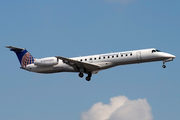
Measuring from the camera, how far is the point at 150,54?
3744 cm

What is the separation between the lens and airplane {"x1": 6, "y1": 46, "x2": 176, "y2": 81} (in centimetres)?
3747

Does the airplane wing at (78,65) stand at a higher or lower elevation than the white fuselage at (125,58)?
lower

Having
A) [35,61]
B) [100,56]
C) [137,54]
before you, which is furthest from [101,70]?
[35,61]

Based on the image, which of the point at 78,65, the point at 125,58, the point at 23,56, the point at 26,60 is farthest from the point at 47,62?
the point at 125,58

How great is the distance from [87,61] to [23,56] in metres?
8.47

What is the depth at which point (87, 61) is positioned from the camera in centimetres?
3956

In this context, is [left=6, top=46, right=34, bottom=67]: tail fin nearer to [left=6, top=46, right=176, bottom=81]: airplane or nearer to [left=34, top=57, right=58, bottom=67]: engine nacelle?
[left=6, top=46, right=176, bottom=81]: airplane

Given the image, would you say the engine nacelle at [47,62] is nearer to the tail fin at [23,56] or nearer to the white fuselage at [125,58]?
the tail fin at [23,56]

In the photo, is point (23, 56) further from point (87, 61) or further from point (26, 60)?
point (87, 61)

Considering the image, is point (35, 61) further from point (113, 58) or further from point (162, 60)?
point (162, 60)

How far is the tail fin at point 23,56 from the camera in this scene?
42625mm

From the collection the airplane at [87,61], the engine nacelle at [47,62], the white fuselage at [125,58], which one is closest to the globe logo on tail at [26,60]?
the airplane at [87,61]

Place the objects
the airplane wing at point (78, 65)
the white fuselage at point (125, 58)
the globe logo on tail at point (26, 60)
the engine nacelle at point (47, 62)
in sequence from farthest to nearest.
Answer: the globe logo on tail at point (26, 60) < the engine nacelle at point (47, 62) < the airplane wing at point (78, 65) < the white fuselage at point (125, 58)

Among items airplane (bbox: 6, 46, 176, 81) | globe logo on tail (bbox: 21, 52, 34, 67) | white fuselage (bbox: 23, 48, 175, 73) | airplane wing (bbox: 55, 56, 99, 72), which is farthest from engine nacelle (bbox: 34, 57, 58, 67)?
white fuselage (bbox: 23, 48, 175, 73)
